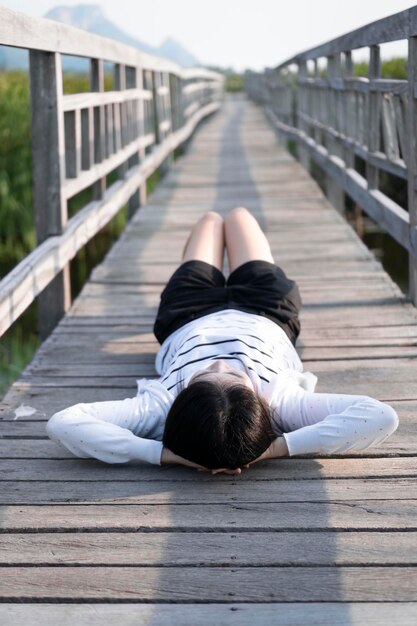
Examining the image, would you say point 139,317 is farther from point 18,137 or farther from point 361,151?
point 18,137

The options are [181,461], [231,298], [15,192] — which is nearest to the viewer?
[181,461]

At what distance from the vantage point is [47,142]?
425 centimetres

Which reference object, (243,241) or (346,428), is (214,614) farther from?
(243,241)

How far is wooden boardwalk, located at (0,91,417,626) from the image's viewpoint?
6.65ft

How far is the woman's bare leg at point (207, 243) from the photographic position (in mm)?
4039

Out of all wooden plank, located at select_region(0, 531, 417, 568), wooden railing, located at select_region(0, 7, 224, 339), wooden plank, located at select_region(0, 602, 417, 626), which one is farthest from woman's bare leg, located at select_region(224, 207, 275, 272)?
wooden plank, located at select_region(0, 602, 417, 626)

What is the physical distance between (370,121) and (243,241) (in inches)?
60.7

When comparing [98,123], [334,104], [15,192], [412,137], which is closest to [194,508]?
[412,137]

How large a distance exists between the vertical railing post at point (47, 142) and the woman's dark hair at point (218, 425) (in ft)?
6.33

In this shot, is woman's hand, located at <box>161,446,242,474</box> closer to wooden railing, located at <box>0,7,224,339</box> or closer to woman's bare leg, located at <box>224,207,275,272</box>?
wooden railing, located at <box>0,7,224,339</box>

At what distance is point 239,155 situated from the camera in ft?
42.2

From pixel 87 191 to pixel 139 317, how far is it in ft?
15.6

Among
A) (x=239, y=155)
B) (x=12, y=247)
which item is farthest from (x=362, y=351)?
(x=239, y=155)

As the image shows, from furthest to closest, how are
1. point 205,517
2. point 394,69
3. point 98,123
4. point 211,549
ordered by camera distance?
1. point 394,69
2. point 98,123
3. point 205,517
4. point 211,549
